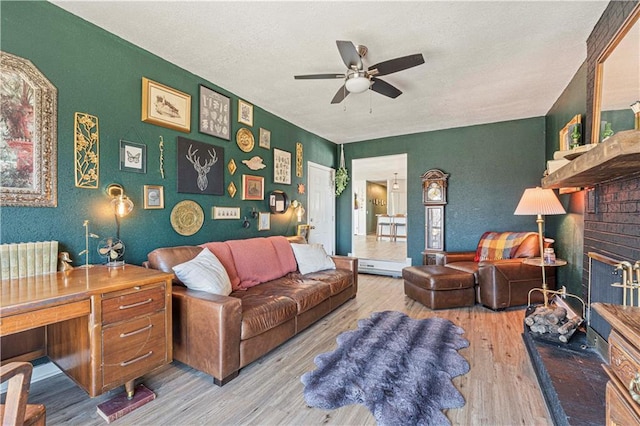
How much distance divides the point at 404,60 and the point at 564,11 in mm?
1180

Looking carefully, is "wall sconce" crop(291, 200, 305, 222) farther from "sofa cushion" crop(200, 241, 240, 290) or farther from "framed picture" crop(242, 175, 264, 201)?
"sofa cushion" crop(200, 241, 240, 290)

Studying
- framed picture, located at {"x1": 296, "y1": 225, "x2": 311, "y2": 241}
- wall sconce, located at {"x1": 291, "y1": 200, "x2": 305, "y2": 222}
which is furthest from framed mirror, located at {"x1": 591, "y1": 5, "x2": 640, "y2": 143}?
framed picture, located at {"x1": 296, "y1": 225, "x2": 311, "y2": 241}

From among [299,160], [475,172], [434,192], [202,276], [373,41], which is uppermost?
[373,41]

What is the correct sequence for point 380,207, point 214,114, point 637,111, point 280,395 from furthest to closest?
point 380,207 → point 214,114 → point 280,395 → point 637,111

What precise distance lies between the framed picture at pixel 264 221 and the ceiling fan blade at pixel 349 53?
2340mm

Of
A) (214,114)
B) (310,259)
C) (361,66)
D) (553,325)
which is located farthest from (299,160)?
(553,325)

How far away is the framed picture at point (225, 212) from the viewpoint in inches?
128

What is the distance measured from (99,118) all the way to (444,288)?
13.0 ft

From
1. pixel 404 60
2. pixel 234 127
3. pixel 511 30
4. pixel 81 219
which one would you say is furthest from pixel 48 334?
pixel 511 30

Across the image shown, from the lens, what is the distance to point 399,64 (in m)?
2.27

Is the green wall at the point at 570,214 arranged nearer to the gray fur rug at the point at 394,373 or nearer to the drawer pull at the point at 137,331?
the gray fur rug at the point at 394,373

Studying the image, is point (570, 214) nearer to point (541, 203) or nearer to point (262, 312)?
point (541, 203)

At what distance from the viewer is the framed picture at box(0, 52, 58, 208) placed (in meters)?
1.81

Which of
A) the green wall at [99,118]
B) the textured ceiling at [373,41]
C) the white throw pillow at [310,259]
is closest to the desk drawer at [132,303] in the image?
the green wall at [99,118]
